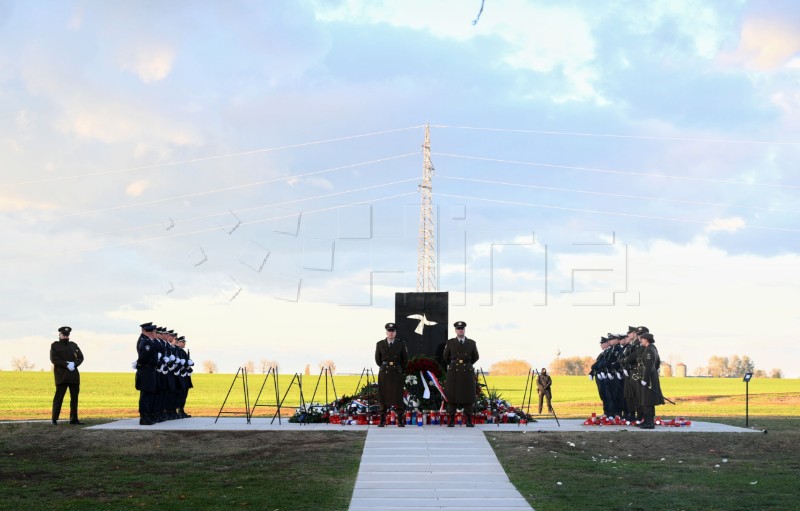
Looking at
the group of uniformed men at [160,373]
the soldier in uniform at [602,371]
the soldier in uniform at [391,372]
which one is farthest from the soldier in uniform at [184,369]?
the soldier in uniform at [602,371]

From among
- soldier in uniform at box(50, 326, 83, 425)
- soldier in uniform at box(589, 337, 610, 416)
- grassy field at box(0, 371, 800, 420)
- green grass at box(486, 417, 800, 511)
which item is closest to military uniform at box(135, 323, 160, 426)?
soldier in uniform at box(50, 326, 83, 425)

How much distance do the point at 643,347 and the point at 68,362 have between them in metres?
13.3

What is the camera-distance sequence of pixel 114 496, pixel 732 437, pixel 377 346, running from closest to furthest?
pixel 114 496 → pixel 732 437 → pixel 377 346

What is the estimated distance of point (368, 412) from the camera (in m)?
20.7

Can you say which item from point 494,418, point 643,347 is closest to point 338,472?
point 494,418

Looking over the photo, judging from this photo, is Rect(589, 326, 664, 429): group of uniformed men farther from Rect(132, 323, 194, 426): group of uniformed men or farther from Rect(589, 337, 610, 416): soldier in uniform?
Rect(132, 323, 194, 426): group of uniformed men

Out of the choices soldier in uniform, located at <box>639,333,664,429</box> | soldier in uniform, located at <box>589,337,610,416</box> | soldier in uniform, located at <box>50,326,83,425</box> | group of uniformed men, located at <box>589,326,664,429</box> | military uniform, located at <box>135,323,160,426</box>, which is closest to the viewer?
soldier in uniform, located at <box>639,333,664,429</box>

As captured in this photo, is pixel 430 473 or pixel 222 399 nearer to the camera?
pixel 430 473

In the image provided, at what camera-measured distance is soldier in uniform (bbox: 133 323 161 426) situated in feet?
65.4

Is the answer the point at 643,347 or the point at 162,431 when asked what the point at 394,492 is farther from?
the point at 643,347

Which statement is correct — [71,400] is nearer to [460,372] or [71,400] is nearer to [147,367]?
[147,367]

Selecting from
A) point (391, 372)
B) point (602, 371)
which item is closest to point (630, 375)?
point (602, 371)

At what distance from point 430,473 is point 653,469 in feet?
12.6

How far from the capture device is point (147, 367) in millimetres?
20109
